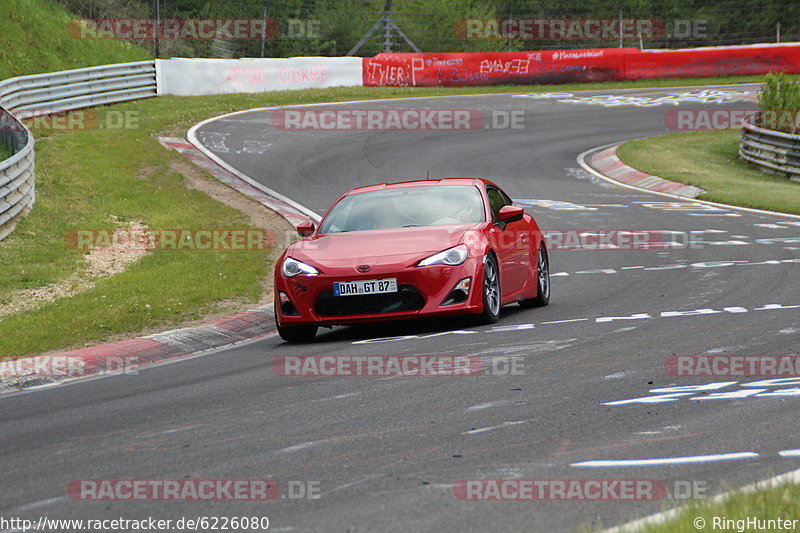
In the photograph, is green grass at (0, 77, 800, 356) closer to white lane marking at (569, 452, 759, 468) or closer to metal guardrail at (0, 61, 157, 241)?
metal guardrail at (0, 61, 157, 241)

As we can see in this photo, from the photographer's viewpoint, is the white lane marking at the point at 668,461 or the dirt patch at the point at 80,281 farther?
the dirt patch at the point at 80,281

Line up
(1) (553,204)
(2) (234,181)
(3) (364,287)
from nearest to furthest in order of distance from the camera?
(3) (364,287) → (1) (553,204) → (2) (234,181)

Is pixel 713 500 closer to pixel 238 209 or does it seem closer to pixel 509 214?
pixel 509 214

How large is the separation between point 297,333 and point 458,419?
3.96m

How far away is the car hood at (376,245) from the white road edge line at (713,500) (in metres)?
5.20

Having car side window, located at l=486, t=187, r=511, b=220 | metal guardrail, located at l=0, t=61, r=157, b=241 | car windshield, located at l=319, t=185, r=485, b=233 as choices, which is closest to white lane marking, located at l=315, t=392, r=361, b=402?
car windshield, located at l=319, t=185, r=485, b=233

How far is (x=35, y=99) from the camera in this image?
27484mm

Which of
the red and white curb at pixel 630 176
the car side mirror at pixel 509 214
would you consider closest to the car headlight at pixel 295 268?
the car side mirror at pixel 509 214

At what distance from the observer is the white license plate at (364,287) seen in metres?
9.16

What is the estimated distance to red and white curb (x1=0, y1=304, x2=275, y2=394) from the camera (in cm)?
850

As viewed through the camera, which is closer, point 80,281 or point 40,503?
point 40,503

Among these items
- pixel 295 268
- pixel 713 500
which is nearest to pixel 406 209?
pixel 295 268

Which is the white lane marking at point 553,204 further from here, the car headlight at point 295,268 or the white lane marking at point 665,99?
the white lane marking at point 665,99

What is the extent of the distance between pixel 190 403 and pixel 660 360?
126 inches
